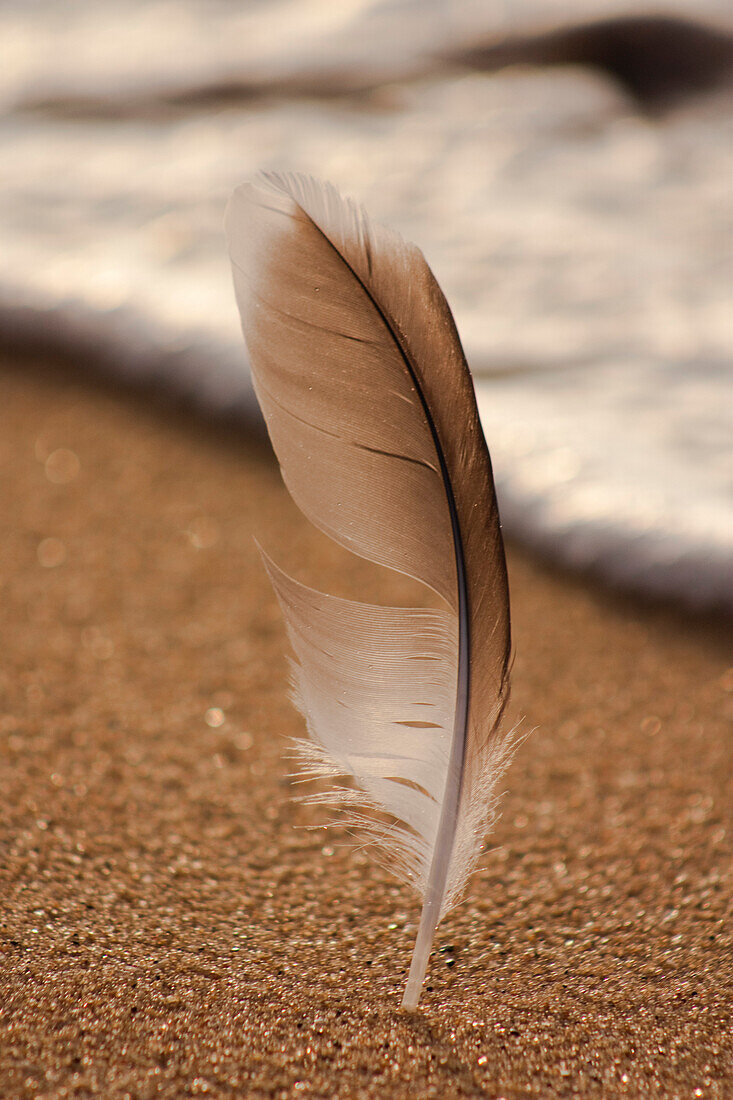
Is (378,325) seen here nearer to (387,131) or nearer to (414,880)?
(414,880)

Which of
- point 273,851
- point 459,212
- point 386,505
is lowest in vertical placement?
point 273,851

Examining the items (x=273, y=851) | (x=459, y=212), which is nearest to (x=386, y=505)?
(x=273, y=851)

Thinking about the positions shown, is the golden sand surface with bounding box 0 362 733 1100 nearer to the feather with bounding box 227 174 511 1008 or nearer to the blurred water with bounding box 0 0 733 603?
the feather with bounding box 227 174 511 1008

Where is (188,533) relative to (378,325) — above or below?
below

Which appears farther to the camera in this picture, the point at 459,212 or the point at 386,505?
the point at 459,212

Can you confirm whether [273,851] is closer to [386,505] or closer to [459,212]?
[386,505]

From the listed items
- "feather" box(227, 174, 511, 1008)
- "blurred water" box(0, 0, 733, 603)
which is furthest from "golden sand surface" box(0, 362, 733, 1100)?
"blurred water" box(0, 0, 733, 603)

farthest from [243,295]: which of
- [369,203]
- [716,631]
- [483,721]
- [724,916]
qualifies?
[369,203]
